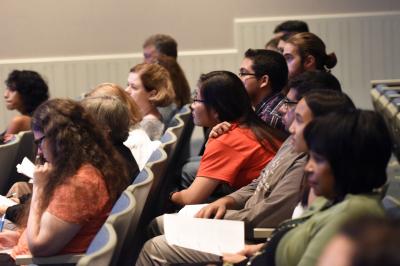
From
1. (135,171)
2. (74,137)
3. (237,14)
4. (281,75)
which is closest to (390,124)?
(281,75)

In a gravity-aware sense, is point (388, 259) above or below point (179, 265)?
above

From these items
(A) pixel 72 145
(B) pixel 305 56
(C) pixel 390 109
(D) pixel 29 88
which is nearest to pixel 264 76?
(B) pixel 305 56

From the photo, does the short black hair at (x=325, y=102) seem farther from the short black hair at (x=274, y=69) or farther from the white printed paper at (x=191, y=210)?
the short black hair at (x=274, y=69)

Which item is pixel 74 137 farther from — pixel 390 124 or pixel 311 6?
pixel 311 6

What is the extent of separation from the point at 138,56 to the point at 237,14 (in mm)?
1143

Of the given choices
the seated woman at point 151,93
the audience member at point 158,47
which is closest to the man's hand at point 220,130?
the seated woman at point 151,93

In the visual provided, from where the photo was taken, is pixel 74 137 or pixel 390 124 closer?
pixel 74 137

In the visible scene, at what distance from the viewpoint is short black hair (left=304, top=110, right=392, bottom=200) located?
1920mm

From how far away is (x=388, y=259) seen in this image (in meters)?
0.92

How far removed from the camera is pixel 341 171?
1938 millimetres

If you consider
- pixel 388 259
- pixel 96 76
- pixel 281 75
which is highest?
pixel 388 259

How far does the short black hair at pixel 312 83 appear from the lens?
2980 millimetres

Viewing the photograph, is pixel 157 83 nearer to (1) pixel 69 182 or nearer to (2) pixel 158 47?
(2) pixel 158 47

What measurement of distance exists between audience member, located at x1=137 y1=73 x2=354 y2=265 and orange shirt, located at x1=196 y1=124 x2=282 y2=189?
141 millimetres
